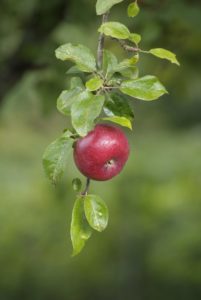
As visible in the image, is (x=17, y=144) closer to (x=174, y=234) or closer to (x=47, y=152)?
(x=174, y=234)

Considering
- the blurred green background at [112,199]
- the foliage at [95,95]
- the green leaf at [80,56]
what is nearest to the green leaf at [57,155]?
the foliage at [95,95]

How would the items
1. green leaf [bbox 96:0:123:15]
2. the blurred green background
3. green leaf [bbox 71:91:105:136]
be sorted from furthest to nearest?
1. the blurred green background
2. green leaf [bbox 96:0:123:15]
3. green leaf [bbox 71:91:105:136]

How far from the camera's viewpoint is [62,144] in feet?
4.50

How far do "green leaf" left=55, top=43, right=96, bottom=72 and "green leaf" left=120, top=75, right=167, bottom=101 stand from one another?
2.7 inches

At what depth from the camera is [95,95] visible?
134 centimetres

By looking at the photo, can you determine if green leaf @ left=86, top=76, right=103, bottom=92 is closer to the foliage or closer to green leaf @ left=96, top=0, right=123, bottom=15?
the foliage

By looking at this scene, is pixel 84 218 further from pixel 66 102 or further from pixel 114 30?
pixel 114 30

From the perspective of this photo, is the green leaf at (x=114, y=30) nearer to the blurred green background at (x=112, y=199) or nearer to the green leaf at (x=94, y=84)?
the green leaf at (x=94, y=84)

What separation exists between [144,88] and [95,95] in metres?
0.11

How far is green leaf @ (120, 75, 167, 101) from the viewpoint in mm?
1390

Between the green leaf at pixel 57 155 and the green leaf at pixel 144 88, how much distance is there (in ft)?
0.42

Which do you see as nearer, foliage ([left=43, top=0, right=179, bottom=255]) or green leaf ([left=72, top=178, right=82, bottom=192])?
foliage ([left=43, top=0, right=179, bottom=255])

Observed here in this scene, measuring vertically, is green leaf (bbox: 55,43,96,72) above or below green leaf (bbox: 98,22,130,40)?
below

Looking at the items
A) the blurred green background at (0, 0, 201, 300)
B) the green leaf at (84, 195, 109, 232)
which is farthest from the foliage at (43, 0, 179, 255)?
the blurred green background at (0, 0, 201, 300)
